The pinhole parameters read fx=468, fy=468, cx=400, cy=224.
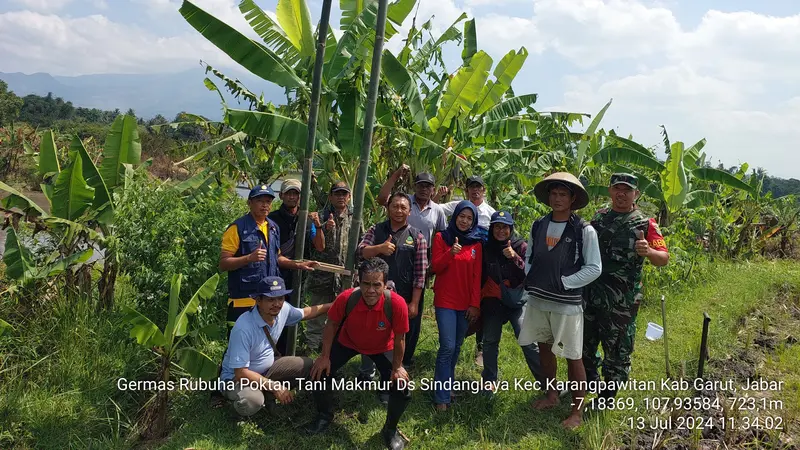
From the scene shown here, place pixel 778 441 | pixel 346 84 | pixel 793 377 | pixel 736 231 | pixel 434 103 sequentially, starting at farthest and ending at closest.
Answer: pixel 736 231 → pixel 434 103 → pixel 346 84 → pixel 793 377 → pixel 778 441

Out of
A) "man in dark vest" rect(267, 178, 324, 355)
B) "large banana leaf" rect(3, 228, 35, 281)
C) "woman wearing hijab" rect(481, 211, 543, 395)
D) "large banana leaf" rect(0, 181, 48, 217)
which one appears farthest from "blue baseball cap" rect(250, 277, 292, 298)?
"large banana leaf" rect(0, 181, 48, 217)

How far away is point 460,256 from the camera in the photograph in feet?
12.5

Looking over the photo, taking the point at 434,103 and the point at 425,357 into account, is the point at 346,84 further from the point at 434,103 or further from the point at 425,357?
the point at 425,357

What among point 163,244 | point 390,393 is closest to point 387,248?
point 390,393

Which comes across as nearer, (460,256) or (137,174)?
(460,256)

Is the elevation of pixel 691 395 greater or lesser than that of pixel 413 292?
lesser

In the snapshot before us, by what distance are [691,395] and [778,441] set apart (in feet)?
2.12

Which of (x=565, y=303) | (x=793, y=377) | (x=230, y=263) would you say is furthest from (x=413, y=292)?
(x=793, y=377)

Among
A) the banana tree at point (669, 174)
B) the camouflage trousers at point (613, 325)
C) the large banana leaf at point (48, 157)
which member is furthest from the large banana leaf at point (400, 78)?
the banana tree at point (669, 174)

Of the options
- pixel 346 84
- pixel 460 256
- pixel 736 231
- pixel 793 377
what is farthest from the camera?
pixel 736 231

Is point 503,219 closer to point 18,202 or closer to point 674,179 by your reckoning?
point 18,202

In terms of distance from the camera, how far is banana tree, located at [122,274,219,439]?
10.5 feet

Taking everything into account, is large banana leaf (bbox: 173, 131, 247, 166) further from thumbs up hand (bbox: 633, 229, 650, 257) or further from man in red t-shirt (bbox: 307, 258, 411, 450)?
thumbs up hand (bbox: 633, 229, 650, 257)

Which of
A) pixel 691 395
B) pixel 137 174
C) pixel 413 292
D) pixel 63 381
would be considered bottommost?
pixel 63 381
